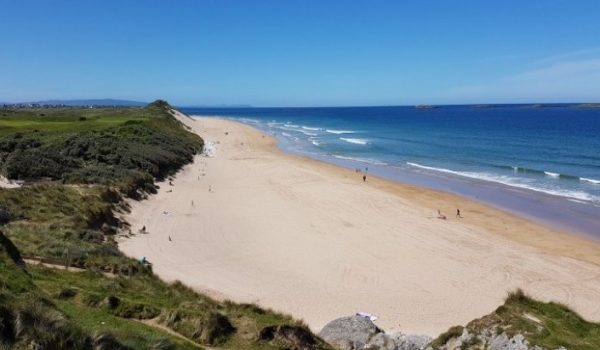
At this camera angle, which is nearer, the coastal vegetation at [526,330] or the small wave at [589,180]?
the coastal vegetation at [526,330]

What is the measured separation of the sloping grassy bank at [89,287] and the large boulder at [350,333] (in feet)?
2.75

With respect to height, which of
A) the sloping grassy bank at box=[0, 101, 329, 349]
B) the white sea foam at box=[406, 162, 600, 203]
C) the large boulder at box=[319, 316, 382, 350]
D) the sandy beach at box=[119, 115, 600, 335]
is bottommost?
the sandy beach at box=[119, 115, 600, 335]

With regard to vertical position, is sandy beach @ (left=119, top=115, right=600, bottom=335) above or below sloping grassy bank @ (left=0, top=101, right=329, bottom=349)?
below

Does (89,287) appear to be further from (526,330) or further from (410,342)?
(526,330)

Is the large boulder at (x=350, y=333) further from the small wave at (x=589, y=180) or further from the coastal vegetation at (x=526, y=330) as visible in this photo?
the small wave at (x=589, y=180)

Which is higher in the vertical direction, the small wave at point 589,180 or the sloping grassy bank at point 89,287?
the sloping grassy bank at point 89,287

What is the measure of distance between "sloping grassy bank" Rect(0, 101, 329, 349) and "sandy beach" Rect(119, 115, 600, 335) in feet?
6.16

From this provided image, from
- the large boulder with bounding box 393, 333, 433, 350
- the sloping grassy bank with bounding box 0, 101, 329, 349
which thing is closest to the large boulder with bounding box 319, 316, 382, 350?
the large boulder with bounding box 393, 333, 433, 350

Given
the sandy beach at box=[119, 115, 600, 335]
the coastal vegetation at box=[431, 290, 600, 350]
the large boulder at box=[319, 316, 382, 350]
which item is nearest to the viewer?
the coastal vegetation at box=[431, 290, 600, 350]

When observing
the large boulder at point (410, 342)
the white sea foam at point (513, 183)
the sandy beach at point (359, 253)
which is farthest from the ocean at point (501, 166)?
the large boulder at point (410, 342)

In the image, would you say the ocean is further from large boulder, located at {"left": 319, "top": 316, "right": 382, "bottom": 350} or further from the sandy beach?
large boulder, located at {"left": 319, "top": 316, "right": 382, "bottom": 350}

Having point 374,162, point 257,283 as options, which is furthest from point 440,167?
point 257,283

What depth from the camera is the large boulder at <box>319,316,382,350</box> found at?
33.9 feet

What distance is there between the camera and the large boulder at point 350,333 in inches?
407
